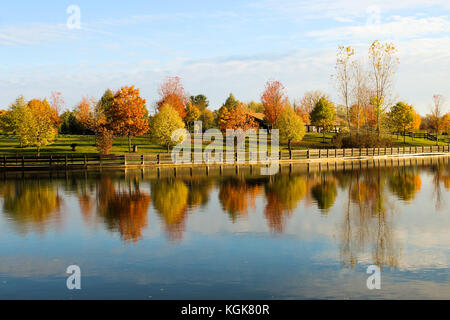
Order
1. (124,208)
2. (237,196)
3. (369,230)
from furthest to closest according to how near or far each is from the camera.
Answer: (237,196) < (124,208) < (369,230)

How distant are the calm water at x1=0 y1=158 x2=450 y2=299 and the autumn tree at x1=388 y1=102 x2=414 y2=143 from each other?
81951 millimetres

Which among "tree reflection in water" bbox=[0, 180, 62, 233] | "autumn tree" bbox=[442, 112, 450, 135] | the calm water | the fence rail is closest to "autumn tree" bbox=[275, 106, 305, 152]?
the fence rail

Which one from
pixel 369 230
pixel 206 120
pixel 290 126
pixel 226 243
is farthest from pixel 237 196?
pixel 206 120

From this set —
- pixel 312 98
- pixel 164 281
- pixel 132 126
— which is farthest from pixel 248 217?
pixel 312 98

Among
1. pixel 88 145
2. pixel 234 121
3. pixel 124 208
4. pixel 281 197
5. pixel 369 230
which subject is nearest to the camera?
pixel 369 230

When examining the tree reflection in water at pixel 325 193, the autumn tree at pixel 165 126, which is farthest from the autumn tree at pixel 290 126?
the tree reflection in water at pixel 325 193

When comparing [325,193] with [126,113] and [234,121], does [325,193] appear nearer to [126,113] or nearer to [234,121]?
[126,113]

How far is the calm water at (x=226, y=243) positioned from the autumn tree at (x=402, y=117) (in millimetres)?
81951

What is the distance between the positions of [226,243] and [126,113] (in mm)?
56743

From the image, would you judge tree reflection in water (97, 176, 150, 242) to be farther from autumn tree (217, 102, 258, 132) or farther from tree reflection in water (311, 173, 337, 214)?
autumn tree (217, 102, 258, 132)

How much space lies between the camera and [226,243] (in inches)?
613

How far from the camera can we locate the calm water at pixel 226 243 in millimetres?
11086
